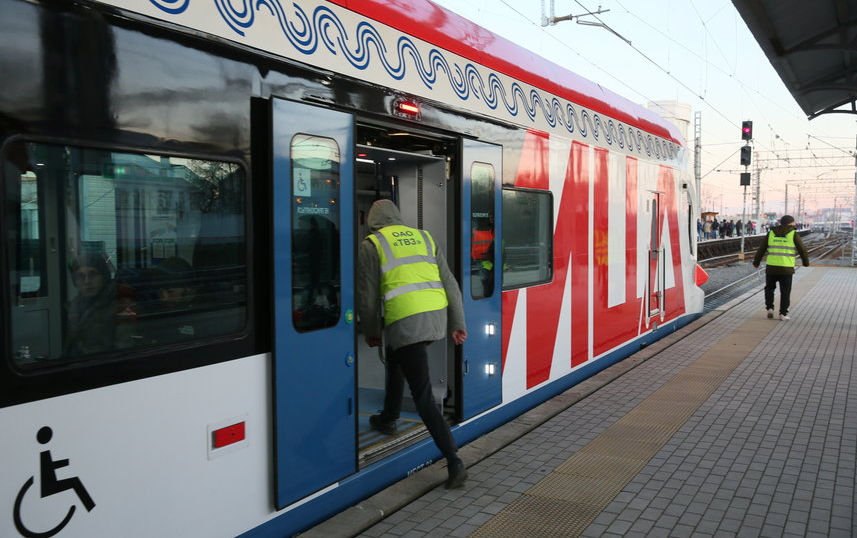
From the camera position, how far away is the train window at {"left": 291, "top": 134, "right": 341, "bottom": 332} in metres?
3.56

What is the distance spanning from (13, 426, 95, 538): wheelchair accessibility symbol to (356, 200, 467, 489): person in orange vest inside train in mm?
1916

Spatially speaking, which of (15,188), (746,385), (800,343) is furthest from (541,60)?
(800,343)

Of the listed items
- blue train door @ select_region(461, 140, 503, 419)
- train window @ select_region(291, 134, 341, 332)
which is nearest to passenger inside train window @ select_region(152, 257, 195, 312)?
train window @ select_region(291, 134, 341, 332)

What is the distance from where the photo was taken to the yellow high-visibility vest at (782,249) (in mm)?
11625

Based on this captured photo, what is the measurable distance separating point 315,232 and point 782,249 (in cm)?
1013

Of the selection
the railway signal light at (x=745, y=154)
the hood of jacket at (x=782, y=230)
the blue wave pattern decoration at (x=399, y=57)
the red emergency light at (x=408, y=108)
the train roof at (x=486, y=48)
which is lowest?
the hood of jacket at (x=782, y=230)

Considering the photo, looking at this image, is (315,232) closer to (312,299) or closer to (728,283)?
(312,299)

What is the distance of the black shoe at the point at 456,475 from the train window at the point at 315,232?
4.13 ft

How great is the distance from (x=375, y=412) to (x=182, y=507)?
8.23 feet

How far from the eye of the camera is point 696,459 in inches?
199

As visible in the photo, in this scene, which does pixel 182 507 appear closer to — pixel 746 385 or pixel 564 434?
pixel 564 434

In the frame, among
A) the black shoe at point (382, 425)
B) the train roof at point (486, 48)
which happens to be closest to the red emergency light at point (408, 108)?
the train roof at point (486, 48)

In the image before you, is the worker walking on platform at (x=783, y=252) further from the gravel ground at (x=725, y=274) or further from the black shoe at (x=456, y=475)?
the black shoe at (x=456, y=475)

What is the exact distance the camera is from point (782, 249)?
11.7 m
